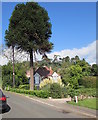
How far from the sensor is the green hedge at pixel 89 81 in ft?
125

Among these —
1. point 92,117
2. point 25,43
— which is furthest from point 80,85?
point 92,117

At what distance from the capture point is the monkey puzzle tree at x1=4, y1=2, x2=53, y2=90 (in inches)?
1245

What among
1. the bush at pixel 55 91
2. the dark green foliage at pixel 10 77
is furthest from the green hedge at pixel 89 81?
the bush at pixel 55 91

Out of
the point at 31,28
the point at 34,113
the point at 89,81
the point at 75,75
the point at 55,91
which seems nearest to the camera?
the point at 34,113

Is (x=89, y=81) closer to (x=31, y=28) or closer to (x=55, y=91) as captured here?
(x=31, y=28)

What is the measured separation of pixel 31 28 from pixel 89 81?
15360 mm

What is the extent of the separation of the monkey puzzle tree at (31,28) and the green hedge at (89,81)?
10437 millimetres

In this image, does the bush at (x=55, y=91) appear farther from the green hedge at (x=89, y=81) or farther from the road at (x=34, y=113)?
the green hedge at (x=89, y=81)

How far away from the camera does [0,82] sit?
4444cm

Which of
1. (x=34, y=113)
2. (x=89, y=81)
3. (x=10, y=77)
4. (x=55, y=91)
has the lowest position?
(x=34, y=113)

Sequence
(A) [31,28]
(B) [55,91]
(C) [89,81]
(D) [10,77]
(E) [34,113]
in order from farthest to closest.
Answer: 1. (D) [10,77]
2. (C) [89,81]
3. (A) [31,28]
4. (B) [55,91]
5. (E) [34,113]

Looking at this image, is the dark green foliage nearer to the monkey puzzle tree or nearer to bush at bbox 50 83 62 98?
the monkey puzzle tree

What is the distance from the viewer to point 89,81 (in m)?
38.7

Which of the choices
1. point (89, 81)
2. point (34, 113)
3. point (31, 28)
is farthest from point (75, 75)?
point (34, 113)
